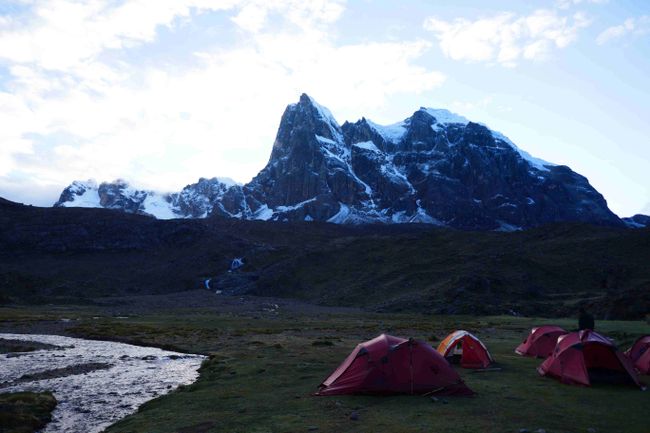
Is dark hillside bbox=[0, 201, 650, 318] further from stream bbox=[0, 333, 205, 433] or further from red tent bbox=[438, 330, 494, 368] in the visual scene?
stream bbox=[0, 333, 205, 433]

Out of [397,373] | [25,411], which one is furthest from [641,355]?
[25,411]

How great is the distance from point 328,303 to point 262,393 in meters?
95.1

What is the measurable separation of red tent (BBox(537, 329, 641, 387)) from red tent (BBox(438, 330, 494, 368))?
504 cm

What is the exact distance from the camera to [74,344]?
157 feet

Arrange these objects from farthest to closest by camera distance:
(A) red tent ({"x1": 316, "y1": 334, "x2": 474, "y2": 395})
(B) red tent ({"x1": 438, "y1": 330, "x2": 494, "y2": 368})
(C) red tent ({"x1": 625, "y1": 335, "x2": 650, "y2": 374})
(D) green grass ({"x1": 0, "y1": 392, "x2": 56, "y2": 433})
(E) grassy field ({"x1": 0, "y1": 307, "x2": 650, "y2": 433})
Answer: (B) red tent ({"x1": 438, "y1": 330, "x2": 494, "y2": 368}) → (C) red tent ({"x1": 625, "y1": 335, "x2": 650, "y2": 374}) → (A) red tent ({"x1": 316, "y1": 334, "x2": 474, "y2": 395}) → (D) green grass ({"x1": 0, "y1": 392, "x2": 56, "y2": 433}) → (E) grassy field ({"x1": 0, "y1": 307, "x2": 650, "y2": 433})

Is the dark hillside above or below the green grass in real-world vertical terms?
above

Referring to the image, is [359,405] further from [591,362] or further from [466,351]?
[466,351]

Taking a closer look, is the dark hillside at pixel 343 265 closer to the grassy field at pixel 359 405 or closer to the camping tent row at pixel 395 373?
the grassy field at pixel 359 405

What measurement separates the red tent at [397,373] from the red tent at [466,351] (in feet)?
26.1

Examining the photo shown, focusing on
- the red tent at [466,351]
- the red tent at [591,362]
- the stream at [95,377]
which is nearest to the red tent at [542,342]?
the red tent at [466,351]

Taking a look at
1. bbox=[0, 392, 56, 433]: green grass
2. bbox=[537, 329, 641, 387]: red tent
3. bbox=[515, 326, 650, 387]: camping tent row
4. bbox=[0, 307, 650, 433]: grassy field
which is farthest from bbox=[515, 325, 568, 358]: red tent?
bbox=[0, 392, 56, 433]: green grass

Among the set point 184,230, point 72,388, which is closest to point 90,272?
point 184,230

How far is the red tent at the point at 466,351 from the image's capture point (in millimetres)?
30125

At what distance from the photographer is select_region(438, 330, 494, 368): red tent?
30.1m
